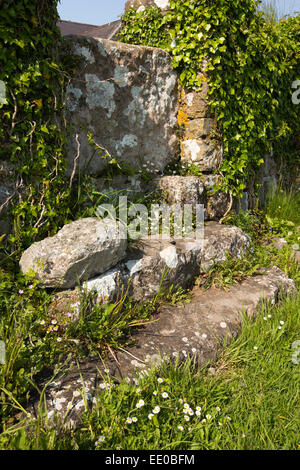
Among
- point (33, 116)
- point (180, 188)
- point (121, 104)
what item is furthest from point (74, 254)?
point (121, 104)

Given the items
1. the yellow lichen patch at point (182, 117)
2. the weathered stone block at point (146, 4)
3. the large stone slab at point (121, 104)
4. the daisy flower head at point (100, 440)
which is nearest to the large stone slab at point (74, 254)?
the large stone slab at point (121, 104)

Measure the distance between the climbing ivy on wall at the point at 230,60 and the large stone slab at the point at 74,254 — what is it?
1993 millimetres

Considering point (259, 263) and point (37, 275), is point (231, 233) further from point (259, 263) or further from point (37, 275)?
point (37, 275)

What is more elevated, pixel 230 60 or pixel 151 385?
pixel 230 60

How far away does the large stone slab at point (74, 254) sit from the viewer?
2.39 meters

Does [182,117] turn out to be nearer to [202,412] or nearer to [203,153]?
[203,153]

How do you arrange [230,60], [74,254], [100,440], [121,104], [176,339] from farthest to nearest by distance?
[230,60], [121,104], [176,339], [74,254], [100,440]

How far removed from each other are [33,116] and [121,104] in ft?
3.94

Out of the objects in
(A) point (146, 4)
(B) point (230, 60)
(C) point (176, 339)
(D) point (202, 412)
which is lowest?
(D) point (202, 412)

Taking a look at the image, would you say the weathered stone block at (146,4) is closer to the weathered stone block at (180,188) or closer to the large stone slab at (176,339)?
the weathered stone block at (180,188)

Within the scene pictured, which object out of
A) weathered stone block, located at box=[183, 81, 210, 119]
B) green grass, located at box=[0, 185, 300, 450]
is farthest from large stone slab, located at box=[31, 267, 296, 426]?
weathered stone block, located at box=[183, 81, 210, 119]

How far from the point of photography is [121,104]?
11.5 feet

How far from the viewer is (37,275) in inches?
94.9

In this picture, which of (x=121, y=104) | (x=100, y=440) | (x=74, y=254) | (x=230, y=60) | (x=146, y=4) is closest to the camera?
(x=100, y=440)
